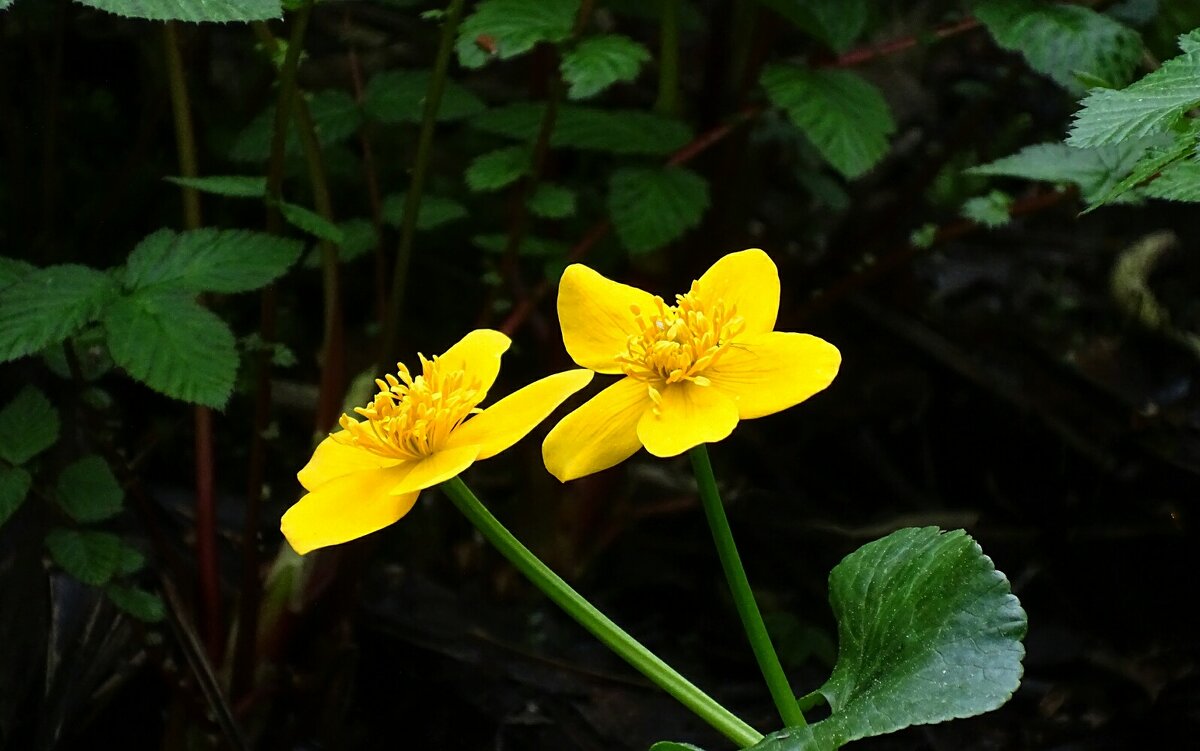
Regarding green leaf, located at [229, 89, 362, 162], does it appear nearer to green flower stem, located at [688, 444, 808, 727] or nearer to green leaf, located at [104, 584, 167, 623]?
green leaf, located at [104, 584, 167, 623]

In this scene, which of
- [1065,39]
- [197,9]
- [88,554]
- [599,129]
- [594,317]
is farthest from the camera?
[599,129]

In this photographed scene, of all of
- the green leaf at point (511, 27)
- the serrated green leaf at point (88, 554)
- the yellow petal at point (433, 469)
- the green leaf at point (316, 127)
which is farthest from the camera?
the green leaf at point (316, 127)

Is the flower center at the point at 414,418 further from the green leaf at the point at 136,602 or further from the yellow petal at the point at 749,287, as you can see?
the green leaf at the point at 136,602

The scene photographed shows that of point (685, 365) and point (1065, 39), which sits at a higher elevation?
point (1065, 39)

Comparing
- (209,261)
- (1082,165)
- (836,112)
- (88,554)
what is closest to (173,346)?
(209,261)

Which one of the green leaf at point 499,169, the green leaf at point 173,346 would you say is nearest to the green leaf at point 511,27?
the green leaf at point 499,169

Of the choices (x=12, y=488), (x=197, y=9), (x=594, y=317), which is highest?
(x=197, y=9)

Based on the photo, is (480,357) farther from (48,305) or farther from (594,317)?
(48,305)
